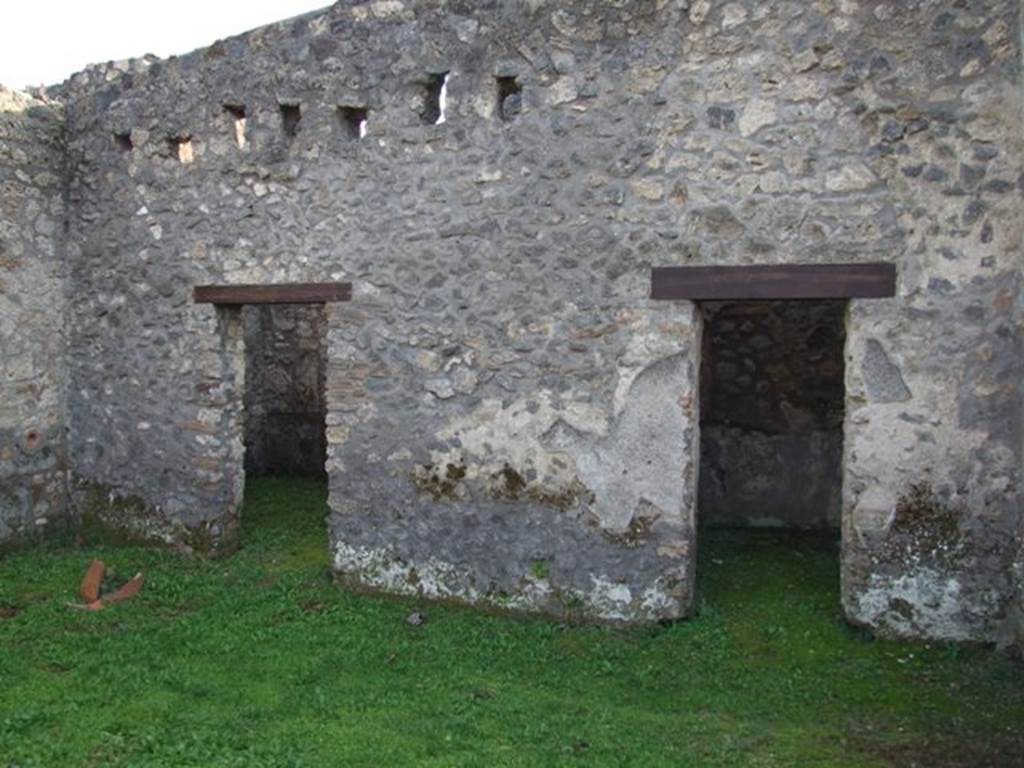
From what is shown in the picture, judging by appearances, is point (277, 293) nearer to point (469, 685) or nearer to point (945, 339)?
point (469, 685)

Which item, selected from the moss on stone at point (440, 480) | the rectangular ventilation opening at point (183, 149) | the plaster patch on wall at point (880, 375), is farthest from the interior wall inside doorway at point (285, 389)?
the plaster patch on wall at point (880, 375)

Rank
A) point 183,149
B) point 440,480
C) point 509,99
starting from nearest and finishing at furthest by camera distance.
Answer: point 509,99 < point 440,480 < point 183,149

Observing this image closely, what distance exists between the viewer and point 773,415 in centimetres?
785

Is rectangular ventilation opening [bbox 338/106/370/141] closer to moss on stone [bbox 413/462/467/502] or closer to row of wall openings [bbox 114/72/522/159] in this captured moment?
row of wall openings [bbox 114/72/522/159]

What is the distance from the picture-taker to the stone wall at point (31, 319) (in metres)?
6.92

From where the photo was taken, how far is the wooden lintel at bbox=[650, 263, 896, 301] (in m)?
4.68

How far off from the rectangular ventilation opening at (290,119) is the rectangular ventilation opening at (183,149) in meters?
0.81

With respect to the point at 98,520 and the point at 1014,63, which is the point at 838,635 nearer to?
the point at 1014,63

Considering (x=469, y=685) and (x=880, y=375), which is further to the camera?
(x=880, y=375)

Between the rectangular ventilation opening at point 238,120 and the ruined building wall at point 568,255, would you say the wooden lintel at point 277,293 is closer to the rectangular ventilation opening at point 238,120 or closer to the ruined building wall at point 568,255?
the ruined building wall at point 568,255

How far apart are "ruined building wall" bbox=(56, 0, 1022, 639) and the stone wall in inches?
22.6

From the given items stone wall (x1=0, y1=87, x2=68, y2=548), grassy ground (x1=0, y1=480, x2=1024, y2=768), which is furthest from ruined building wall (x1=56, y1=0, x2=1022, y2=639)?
stone wall (x1=0, y1=87, x2=68, y2=548)

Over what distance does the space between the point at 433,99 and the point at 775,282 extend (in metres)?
2.46

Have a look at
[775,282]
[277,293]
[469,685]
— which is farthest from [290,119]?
[469,685]
